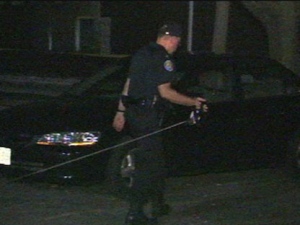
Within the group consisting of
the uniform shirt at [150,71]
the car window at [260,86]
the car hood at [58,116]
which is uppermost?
the uniform shirt at [150,71]

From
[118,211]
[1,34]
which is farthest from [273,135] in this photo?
[1,34]

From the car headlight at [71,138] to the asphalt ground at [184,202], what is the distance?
1.69 ft

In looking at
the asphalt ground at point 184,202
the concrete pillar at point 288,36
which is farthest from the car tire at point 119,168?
the concrete pillar at point 288,36

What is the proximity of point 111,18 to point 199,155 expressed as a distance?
16.1 metres

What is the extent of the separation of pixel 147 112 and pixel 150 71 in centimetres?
35

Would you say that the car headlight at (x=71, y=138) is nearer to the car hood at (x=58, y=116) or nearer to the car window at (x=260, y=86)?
the car hood at (x=58, y=116)

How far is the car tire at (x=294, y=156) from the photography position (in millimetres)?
9445

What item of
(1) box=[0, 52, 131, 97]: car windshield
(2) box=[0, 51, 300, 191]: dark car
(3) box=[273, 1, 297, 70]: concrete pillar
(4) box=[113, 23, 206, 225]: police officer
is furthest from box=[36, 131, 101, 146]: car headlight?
(3) box=[273, 1, 297, 70]: concrete pillar

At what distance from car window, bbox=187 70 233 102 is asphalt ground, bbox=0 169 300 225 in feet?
2.93

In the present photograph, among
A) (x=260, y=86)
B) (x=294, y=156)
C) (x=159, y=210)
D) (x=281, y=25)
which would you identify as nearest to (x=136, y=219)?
(x=159, y=210)

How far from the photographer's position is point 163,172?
286 inches

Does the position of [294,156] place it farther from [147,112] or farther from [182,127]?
[147,112]

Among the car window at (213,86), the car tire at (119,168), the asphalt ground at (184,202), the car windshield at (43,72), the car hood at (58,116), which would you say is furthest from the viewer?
the car windshield at (43,72)

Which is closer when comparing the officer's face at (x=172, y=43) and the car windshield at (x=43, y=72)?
the officer's face at (x=172, y=43)
